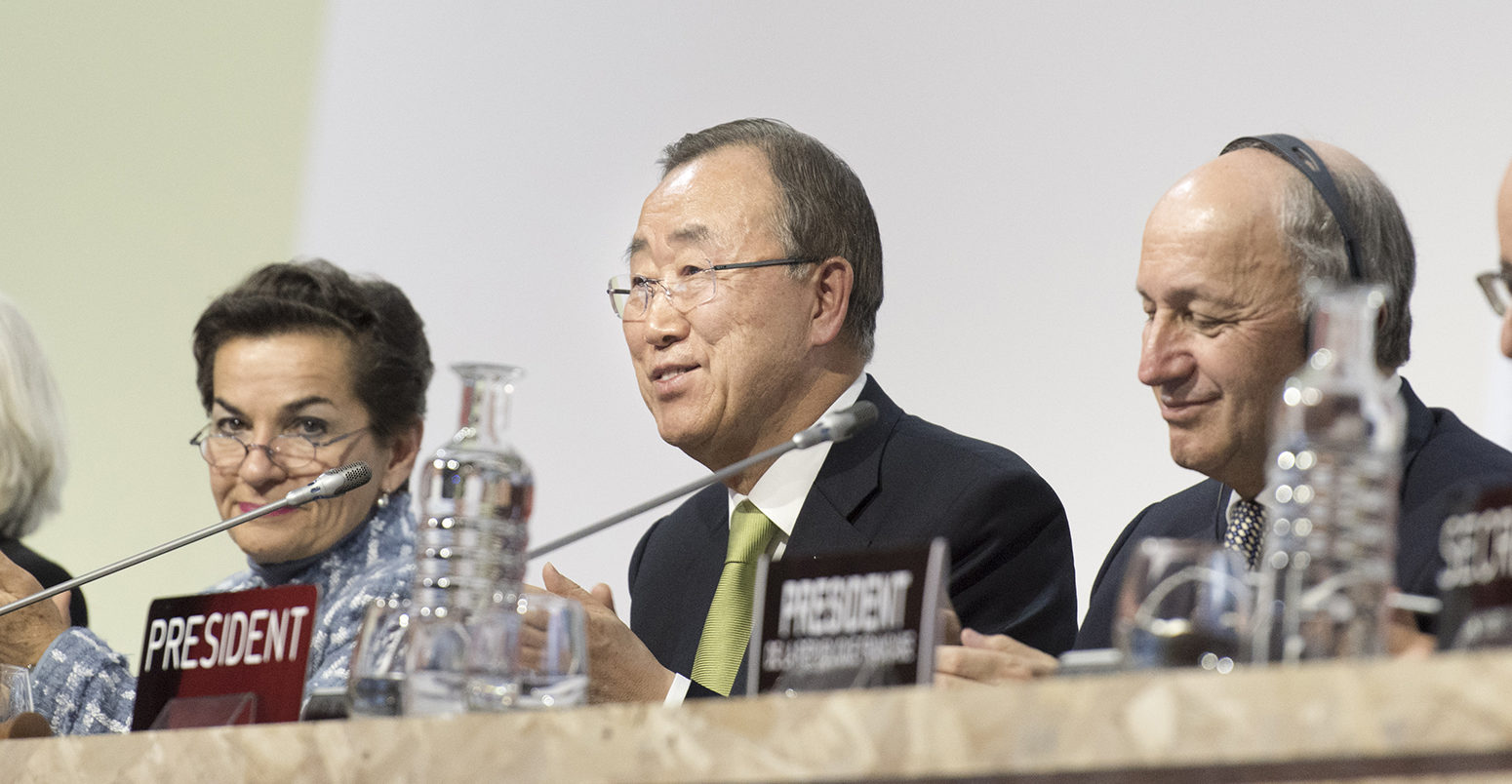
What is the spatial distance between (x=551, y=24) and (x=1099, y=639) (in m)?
2.16

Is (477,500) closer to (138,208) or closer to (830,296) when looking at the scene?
(830,296)

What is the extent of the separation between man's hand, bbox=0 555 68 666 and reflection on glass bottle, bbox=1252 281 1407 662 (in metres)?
1.58

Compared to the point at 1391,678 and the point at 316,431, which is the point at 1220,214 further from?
the point at 316,431

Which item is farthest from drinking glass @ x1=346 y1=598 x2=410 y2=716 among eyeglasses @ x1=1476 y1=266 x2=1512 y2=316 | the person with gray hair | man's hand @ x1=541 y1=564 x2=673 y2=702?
the person with gray hair

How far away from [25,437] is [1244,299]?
211 cm

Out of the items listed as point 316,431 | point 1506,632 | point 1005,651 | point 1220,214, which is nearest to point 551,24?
point 316,431

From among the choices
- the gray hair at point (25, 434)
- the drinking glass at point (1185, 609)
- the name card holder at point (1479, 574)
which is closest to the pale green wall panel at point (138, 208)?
the gray hair at point (25, 434)

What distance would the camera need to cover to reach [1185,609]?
39.8 inches

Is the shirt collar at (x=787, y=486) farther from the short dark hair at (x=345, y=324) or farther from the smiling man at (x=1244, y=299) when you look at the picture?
the short dark hair at (x=345, y=324)

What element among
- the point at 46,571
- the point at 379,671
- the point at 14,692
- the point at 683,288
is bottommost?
the point at 46,571

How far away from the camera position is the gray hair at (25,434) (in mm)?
2965

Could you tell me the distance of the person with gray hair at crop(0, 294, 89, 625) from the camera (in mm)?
2963

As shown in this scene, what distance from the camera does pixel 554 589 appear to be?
5.72ft

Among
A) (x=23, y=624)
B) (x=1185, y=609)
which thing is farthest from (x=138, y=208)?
(x=1185, y=609)
